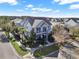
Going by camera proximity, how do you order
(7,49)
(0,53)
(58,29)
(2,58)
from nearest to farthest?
(2,58)
(0,53)
(7,49)
(58,29)

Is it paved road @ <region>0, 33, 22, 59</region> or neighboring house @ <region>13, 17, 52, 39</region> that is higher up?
neighboring house @ <region>13, 17, 52, 39</region>

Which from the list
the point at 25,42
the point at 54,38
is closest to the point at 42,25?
the point at 54,38

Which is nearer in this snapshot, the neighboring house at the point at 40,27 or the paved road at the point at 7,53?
the paved road at the point at 7,53

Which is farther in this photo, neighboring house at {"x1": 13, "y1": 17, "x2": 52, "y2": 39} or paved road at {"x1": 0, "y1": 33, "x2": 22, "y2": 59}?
neighboring house at {"x1": 13, "y1": 17, "x2": 52, "y2": 39}

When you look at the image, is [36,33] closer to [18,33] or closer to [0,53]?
[18,33]

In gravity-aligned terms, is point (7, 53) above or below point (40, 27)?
below

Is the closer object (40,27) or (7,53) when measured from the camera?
(7,53)

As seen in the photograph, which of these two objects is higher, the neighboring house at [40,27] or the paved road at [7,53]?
the neighboring house at [40,27]

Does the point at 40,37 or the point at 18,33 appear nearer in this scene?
the point at 40,37

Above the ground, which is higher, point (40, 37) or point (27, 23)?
point (27, 23)

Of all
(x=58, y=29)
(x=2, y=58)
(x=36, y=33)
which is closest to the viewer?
(x=2, y=58)
